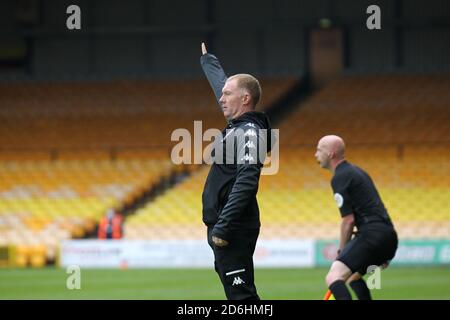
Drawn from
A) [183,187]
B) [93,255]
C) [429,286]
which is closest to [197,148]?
[183,187]

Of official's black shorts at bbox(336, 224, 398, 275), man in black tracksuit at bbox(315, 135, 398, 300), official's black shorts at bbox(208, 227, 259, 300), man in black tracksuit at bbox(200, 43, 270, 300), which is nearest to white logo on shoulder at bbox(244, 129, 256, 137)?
→ man in black tracksuit at bbox(200, 43, 270, 300)

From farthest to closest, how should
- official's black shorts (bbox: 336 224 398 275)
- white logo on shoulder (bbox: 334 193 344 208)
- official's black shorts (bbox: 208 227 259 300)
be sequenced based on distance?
white logo on shoulder (bbox: 334 193 344 208) < official's black shorts (bbox: 336 224 398 275) < official's black shorts (bbox: 208 227 259 300)

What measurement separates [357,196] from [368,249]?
52cm

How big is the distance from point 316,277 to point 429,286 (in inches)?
114

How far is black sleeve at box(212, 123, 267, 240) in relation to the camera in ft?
21.2

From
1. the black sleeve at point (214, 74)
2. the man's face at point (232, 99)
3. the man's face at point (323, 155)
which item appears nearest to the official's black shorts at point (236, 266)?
the man's face at point (232, 99)

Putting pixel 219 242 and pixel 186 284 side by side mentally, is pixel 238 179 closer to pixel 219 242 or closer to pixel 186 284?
pixel 219 242

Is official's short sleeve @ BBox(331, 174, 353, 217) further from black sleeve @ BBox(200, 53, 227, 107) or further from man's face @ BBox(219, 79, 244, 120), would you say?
man's face @ BBox(219, 79, 244, 120)

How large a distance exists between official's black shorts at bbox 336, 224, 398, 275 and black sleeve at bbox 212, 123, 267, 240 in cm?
243

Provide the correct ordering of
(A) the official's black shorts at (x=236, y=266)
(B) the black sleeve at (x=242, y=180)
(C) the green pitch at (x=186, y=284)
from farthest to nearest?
(C) the green pitch at (x=186, y=284) < (A) the official's black shorts at (x=236, y=266) < (B) the black sleeve at (x=242, y=180)

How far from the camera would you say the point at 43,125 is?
92.3 ft

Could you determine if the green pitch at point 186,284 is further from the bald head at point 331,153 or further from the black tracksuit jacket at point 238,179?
the black tracksuit jacket at point 238,179

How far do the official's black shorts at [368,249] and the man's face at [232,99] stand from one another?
248cm

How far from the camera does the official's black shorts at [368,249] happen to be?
342 inches
